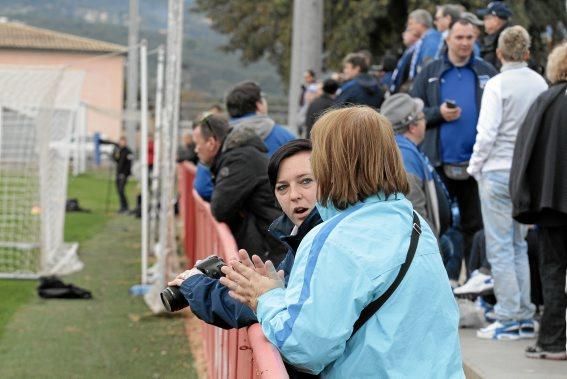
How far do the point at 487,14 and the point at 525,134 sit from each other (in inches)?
116

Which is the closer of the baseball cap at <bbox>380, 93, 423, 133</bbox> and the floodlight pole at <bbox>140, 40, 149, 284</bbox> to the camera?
the baseball cap at <bbox>380, 93, 423, 133</bbox>

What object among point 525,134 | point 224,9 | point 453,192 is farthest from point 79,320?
point 224,9

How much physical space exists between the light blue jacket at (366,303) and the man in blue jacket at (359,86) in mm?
8156

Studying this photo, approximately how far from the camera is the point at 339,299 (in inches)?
139

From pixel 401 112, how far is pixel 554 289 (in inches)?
55.6

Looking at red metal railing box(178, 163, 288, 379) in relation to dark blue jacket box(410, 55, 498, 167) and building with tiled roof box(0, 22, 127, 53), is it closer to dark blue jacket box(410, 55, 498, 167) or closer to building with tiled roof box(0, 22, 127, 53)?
dark blue jacket box(410, 55, 498, 167)

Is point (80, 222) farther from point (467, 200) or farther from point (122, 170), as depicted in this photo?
point (467, 200)

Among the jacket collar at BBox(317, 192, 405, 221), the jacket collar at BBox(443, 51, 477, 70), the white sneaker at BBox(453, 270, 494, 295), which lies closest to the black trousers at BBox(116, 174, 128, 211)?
the jacket collar at BBox(443, 51, 477, 70)

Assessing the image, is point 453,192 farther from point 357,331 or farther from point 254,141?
point 357,331

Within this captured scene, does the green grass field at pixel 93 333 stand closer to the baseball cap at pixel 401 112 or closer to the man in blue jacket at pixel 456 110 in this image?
the man in blue jacket at pixel 456 110

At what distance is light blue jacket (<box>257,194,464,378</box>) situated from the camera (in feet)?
11.6

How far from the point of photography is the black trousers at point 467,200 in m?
9.38

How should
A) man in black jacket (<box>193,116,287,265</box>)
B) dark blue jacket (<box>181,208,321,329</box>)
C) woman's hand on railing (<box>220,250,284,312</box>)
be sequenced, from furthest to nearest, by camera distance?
man in black jacket (<box>193,116,287,265</box>) → dark blue jacket (<box>181,208,321,329</box>) → woman's hand on railing (<box>220,250,284,312</box>)

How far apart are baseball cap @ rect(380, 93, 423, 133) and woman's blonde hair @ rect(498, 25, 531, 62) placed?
1327 millimetres
